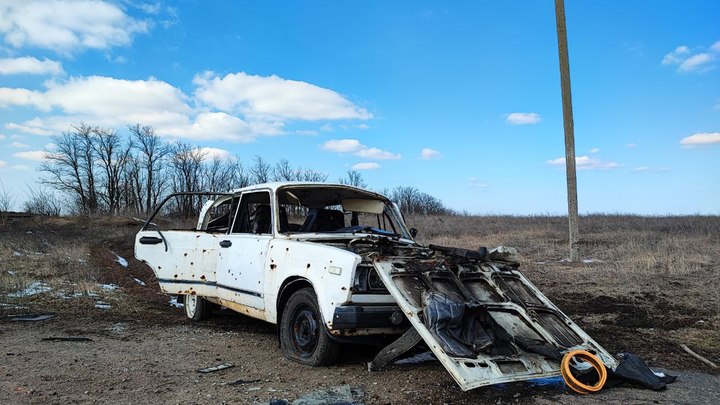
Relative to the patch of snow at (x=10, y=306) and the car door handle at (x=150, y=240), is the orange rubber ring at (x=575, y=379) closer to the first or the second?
the car door handle at (x=150, y=240)

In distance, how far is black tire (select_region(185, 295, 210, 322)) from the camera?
7.21 meters

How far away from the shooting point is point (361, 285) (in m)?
4.54

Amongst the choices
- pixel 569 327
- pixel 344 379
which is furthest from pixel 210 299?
pixel 569 327

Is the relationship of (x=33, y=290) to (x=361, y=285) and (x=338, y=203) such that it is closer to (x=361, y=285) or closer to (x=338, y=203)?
(x=338, y=203)

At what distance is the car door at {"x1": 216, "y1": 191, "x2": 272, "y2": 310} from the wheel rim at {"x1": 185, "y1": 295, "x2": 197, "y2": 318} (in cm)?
120

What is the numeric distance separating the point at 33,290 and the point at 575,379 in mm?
8495

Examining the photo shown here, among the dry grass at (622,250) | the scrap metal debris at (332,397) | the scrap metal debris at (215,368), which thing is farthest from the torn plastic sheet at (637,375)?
the dry grass at (622,250)

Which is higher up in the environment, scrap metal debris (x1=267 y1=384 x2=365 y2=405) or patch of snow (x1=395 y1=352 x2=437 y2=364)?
scrap metal debris (x1=267 y1=384 x2=365 y2=405)

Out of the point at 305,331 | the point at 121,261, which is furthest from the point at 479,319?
the point at 121,261

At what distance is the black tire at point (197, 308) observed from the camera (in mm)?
7209

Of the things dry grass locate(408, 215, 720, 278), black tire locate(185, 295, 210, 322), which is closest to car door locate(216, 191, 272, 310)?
black tire locate(185, 295, 210, 322)

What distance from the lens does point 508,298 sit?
4805 millimetres

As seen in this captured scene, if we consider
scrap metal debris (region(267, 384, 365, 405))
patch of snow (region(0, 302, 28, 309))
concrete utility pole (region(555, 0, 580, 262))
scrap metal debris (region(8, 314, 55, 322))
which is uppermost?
concrete utility pole (region(555, 0, 580, 262))

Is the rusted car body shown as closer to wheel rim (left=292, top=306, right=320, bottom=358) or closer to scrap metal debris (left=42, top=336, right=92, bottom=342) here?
wheel rim (left=292, top=306, right=320, bottom=358)
